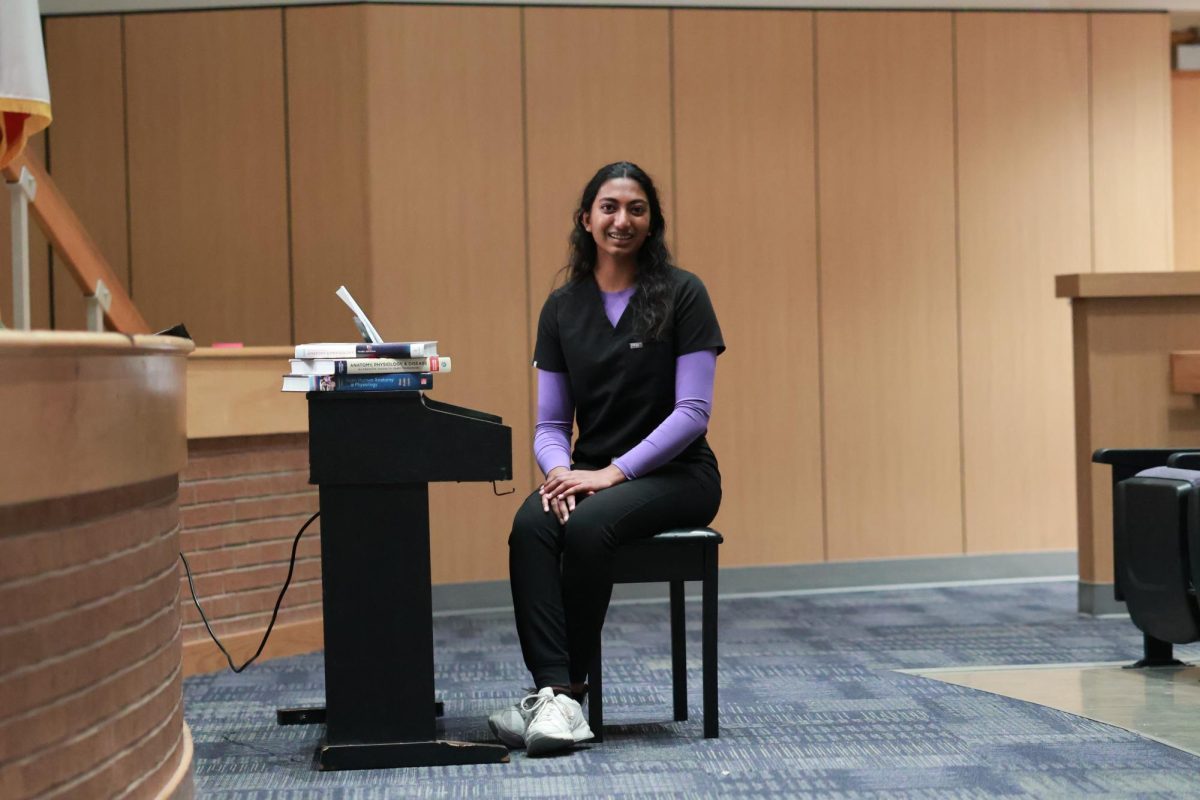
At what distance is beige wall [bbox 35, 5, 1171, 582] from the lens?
5.43 metres

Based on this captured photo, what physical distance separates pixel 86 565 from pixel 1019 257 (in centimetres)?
458

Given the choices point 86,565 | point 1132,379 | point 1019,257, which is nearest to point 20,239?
point 86,565

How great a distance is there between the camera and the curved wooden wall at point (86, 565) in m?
1.93

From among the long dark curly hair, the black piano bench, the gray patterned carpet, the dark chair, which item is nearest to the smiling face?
the long dark curly hair

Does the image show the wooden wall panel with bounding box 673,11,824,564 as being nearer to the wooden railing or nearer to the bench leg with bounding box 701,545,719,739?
the wooden railing

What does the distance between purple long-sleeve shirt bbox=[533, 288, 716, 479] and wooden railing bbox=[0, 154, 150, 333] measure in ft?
6.28

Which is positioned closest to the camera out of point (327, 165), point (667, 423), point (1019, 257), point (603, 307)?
point (667, 423)

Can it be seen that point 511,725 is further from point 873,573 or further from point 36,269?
point 36,269

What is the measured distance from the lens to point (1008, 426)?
5844 millimetres

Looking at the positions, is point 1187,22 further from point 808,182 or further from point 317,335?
point 317,335

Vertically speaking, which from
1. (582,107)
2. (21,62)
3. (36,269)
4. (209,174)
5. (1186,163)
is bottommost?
(36,269)

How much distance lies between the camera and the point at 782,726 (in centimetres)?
333

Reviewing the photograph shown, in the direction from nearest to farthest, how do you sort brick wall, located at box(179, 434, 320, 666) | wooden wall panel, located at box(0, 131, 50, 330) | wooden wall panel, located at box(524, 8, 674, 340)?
brick wall, located at box(179, 434, 320, 666) < wooden wall panel, located at box(0, 131, 50, 330) < wooden wall panel, located at box(524, 8, 674, 340)

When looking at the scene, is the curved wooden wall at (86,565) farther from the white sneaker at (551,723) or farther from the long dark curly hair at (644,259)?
the long dark curly hair at (644,259)
